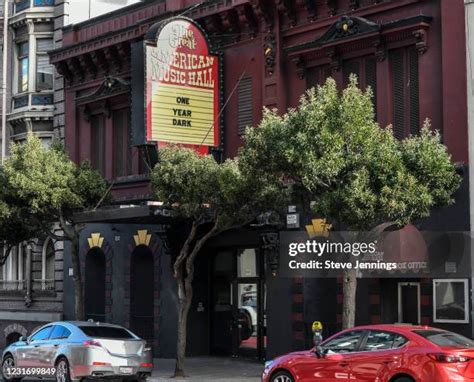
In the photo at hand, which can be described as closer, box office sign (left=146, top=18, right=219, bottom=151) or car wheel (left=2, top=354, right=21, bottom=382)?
car wheel (left=2, top=354, right=21, bottom=382)

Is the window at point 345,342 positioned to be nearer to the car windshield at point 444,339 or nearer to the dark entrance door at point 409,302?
the car windshield at point 444,339

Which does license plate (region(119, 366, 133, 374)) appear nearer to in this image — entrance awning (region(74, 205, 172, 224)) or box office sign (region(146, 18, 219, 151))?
entrance awning (region(74, 205, 172, 224))

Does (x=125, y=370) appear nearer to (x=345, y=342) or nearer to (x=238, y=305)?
(x=345, y=342)

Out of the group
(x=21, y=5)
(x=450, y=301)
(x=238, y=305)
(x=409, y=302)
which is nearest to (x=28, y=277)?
(x=238, y=305)

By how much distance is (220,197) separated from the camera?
66.2ft

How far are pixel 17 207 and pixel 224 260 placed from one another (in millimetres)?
6167

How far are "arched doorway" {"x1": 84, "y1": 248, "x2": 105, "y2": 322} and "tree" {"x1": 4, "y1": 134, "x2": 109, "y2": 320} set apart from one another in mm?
3993

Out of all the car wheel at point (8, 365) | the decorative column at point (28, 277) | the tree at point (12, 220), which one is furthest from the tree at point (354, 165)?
the decorative column at point (28, 277)

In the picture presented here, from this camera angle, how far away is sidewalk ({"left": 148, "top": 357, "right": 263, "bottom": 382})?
21.7 metres

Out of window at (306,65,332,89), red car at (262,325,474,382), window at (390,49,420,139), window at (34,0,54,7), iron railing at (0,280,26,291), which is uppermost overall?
window at (34,0,54,7)

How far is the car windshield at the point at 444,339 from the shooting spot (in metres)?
14.8

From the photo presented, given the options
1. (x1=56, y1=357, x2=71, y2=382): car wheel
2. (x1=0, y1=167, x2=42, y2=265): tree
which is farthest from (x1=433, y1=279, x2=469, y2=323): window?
(x1=0, y1=167, x2=42, y2=265): tree

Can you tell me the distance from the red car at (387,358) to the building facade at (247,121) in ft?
14.9

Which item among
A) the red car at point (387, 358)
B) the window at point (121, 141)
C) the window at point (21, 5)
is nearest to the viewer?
the red car at point (387, 358)
